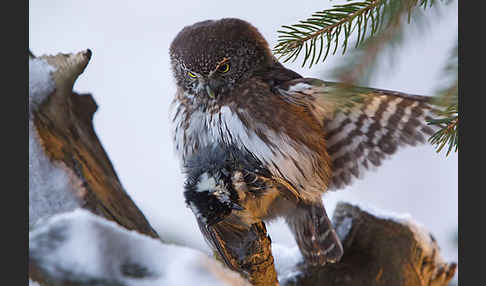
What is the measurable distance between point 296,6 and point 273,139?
267 mm

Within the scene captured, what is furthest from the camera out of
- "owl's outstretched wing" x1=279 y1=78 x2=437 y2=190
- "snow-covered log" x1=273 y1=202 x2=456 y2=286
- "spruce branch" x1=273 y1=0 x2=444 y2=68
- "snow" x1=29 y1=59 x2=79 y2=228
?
"snow-covered log" x1=273 y1=202 x2=456 y2=286

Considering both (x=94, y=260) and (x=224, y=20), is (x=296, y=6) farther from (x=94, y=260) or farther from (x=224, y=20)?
(x=94, y=260)

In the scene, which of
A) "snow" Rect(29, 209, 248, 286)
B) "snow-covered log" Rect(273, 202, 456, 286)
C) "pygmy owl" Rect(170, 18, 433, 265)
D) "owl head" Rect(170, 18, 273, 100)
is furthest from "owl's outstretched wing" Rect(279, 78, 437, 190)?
"snow" Rect(29, 209, 248, 286)

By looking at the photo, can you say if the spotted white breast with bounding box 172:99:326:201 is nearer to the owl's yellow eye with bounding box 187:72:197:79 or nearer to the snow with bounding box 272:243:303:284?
the owl's yellow eye with bounding box 187:72:197:79

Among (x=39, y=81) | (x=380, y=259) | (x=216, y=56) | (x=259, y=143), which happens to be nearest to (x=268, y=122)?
(x=259, y=143)

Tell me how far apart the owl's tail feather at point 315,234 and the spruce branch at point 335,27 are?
51cm

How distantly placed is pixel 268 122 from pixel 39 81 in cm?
44

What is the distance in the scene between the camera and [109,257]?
53cm

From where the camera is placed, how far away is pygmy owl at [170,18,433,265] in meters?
0.89

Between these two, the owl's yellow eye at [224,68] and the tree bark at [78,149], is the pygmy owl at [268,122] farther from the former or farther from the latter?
the tree bark at [78,149]

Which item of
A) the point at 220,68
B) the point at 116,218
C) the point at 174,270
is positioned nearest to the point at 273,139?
the point at 220,68

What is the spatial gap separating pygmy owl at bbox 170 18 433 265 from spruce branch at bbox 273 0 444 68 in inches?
9.7

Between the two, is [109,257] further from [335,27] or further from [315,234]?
[315,234]

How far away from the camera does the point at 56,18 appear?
0.95m
